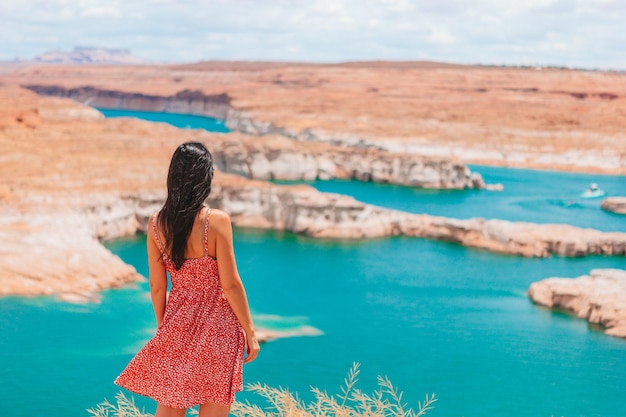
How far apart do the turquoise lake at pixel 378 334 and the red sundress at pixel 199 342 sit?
11.5 m

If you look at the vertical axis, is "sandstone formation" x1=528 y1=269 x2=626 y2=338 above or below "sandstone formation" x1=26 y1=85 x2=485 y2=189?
below

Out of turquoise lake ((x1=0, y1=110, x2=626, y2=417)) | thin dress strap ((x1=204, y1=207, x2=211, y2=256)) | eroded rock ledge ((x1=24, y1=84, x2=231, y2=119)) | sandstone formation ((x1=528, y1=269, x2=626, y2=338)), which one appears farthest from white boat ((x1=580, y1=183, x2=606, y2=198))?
eroded rock ledge ((x1=24, y1=84, x2=231, y2=119))

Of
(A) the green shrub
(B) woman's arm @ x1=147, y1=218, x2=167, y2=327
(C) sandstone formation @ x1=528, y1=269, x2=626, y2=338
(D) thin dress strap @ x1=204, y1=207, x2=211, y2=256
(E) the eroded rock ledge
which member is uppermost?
(D) thin dress strap @ x1=204, y1=207, x2=211, y2=256

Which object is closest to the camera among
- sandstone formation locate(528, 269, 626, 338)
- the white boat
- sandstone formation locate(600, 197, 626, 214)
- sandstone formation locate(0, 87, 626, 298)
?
sandstone formation locate(528, 269, 626, 338)

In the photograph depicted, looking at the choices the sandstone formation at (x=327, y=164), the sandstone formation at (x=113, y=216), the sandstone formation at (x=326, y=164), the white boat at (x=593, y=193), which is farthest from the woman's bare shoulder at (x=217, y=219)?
the white boat at (x=593, y=193)

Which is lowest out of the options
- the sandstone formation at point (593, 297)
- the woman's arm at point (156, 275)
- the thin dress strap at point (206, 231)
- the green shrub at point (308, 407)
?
the sandstone formation at point (593, 297)

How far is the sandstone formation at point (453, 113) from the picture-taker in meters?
59.5

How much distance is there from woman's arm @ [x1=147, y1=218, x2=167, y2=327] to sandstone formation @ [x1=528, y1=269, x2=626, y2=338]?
757 inches

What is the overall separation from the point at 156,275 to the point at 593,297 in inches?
831

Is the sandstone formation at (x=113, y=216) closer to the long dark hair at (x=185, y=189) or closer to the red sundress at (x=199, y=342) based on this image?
the red sundress at (x=199, y=342)

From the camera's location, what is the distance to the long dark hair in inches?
161

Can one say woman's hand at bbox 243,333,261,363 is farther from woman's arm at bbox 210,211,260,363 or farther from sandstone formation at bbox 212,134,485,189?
A: sandstone formation at bbox 212,134,485,189

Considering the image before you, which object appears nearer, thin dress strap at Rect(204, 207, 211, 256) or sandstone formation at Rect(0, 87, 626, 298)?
thin dress strap at Rect(204, 207, 211, 256)

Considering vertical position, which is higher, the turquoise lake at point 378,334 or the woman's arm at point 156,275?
the woman's arm at point 156,275
